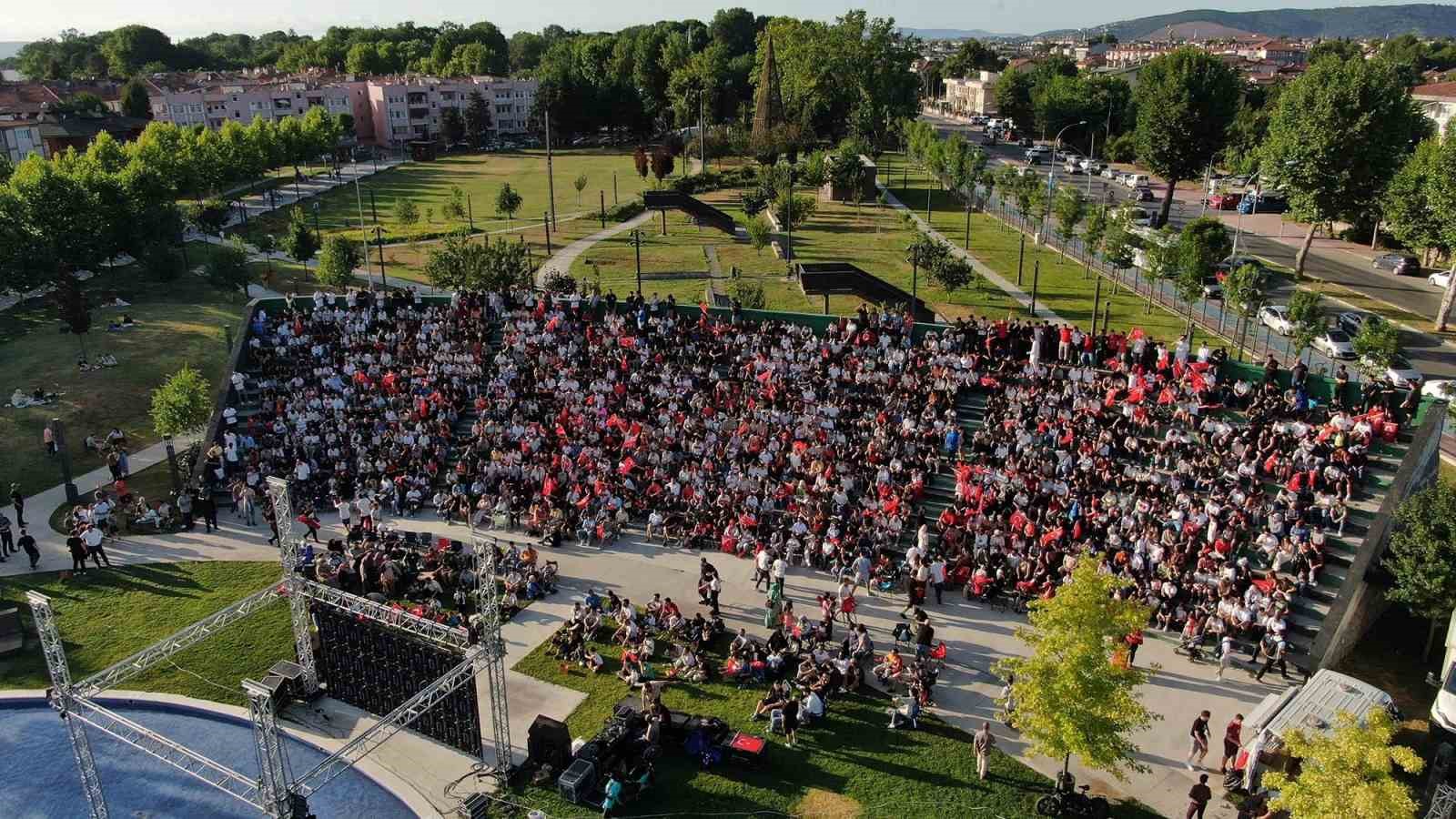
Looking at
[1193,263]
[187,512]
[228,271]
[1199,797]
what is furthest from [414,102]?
[1199,797]

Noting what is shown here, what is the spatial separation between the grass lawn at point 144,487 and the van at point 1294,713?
2975 centimetres

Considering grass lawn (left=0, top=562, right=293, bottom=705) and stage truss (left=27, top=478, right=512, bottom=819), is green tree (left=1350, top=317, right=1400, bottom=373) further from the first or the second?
grass lawn (left=0, top=562, right=293, bottom=705)

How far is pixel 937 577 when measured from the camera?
915 inches

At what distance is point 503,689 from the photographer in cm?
1725

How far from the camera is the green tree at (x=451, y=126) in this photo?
402ft

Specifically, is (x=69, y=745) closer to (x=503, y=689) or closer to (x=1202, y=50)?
(x=503, y=689)

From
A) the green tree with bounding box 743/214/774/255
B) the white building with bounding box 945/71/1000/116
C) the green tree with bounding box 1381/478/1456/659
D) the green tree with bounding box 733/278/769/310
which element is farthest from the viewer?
the white building with bounding box 945/71/1000/116

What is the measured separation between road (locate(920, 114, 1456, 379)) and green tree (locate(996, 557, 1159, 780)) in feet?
100

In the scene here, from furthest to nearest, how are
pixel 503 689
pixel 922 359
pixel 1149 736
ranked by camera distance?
1. pixel 922 359
2. pixel 1149 736
3. pixel 503 689

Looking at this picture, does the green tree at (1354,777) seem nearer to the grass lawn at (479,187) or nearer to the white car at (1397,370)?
the white car at (1397,370)

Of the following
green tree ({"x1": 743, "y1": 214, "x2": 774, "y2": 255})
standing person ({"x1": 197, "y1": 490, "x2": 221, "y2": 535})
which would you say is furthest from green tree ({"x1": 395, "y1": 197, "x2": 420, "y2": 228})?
standing person ({"x1": 197, "y1": 490, "x2": 221, "y2": 535})

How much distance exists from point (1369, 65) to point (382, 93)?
360 ft

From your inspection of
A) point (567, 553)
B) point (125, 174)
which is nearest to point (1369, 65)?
point (567, 553)

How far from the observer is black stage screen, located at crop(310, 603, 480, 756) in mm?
18516
